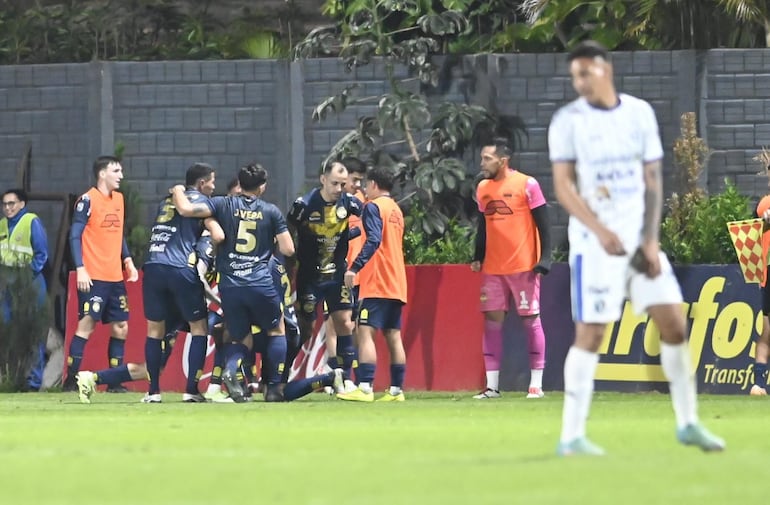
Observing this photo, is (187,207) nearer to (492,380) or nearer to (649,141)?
(492,380)

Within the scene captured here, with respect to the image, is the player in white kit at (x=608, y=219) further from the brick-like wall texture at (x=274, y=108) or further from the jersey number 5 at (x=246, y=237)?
the brick-like wall texture at (x=274, y=108)

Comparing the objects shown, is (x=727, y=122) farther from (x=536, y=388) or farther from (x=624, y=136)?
(x=624, y=136)

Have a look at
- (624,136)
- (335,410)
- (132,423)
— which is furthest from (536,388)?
(624,136)

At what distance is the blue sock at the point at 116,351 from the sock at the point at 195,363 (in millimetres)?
2530

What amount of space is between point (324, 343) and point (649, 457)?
1038cm

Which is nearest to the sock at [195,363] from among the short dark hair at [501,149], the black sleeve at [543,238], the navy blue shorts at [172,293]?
the navy blue shorts at [172,293]

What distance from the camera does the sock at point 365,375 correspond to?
16.8 m

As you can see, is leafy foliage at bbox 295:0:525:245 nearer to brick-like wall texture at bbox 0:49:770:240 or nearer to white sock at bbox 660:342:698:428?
brick-like wall texture at bbox 0:49:770:240

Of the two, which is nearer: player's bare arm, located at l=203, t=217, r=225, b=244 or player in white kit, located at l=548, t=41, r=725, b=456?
player in white kit, located at l=548, t=41, r=725, b=456

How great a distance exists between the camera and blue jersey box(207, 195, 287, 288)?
53.9 ft

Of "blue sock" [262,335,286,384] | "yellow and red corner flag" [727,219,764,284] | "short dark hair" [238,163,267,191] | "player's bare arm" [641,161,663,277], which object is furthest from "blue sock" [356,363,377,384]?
"player's bare arm" [641,161,663,277]

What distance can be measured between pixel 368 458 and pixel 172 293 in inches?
325

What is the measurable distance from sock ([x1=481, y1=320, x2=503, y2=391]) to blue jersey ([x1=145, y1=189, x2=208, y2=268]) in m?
2.84

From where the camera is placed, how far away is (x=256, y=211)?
1644 cm
